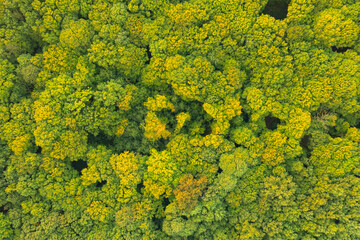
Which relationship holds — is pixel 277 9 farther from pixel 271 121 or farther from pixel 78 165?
pixel 78 165

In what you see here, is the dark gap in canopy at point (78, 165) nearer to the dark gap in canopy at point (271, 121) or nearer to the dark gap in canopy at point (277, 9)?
the dark gap in canopy at point (271, 121)

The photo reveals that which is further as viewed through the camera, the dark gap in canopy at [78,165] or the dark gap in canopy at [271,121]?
the dark gap in canopy at [78,165]

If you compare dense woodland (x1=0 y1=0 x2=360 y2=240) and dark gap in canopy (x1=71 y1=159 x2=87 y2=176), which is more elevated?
dense woodland (x1=0 y1=0 x2=360 y2=240)

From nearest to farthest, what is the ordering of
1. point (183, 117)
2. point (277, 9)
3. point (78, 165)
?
point (183, 117) → point (277, 9) → point (78, 165)

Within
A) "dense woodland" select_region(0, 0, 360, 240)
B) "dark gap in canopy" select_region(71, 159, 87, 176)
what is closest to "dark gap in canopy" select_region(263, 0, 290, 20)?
"dense woodland" select_region(0, 0, 360, 240)

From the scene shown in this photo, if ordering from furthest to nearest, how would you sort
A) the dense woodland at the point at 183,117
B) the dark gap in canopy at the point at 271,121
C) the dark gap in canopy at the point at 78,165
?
the dark gap in canopy at the point at 78,165 < the dark gap in canopy at the point at 271,121 < the dense woodland at the point at 183,117

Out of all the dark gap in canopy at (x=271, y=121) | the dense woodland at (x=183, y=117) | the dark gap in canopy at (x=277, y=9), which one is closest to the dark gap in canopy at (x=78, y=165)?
the dense woodland at (x=183, y=117)

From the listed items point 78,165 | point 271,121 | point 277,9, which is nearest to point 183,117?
point 271,121

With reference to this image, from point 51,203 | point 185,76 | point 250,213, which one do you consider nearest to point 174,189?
point 250,213

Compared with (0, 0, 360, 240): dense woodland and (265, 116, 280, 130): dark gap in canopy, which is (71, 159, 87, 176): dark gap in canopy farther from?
(265, 116, 280, 130): dark gap in canopy
